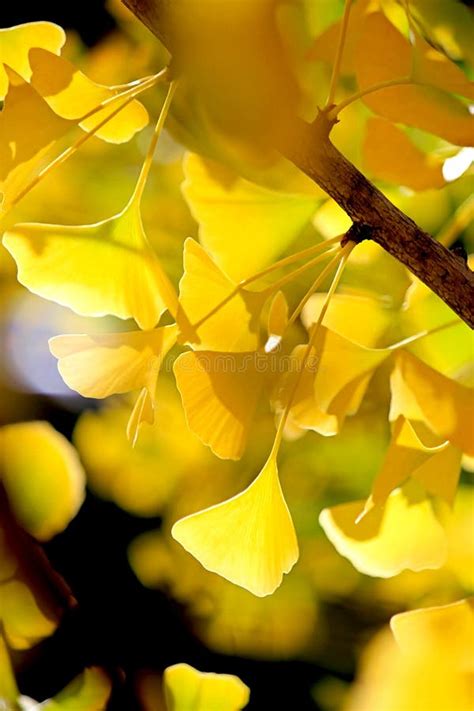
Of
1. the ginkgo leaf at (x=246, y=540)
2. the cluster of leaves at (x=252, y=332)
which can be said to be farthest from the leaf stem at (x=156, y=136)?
the ginkgo leaf at (x=246, y=540)

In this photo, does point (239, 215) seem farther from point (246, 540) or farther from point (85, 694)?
point (85, 694)

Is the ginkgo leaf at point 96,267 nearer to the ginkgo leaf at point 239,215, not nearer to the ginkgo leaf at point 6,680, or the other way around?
the ginkgo leaf at point 239,215

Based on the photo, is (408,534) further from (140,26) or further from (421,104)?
(140,26)

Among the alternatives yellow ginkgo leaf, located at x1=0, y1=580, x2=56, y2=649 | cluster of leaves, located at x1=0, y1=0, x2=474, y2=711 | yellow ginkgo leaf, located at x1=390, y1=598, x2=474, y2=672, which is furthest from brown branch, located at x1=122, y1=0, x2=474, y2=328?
yellow ginkgo leaf, located at x1=0, y1=580, x2=56, y2=649

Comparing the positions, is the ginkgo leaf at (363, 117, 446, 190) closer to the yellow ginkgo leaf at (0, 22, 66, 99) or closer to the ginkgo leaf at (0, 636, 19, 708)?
the yellow ginkgo leaf at (0, 22, 66, 99)

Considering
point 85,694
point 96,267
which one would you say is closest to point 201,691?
point 85,694

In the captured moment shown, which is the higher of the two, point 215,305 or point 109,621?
point 215,305

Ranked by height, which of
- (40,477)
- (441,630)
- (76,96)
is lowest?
(441,630)
